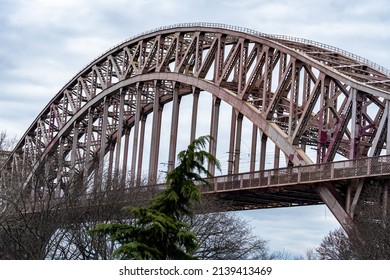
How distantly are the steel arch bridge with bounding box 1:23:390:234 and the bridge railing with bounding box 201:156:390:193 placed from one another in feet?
0.31

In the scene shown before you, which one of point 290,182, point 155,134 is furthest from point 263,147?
point 155,134

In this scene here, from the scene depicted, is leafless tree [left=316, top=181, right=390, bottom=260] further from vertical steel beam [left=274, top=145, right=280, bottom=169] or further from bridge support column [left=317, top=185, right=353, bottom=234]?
vertical steel beam [left=274, top=145, right=280, bottom=169]

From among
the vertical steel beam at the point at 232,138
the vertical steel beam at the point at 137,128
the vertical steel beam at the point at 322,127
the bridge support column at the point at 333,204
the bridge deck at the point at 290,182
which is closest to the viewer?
the bridge deck at the point at 290,182

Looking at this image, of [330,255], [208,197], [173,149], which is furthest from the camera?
[173,149]

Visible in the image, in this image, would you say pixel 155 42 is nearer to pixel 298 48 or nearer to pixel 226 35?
pixel 226 35

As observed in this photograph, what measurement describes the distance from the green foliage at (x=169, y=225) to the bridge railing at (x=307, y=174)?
23.7 metres

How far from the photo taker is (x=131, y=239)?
34094 mm

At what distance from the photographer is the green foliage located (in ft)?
110

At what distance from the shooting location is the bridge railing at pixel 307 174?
6194 cm

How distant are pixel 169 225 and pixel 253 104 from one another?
4493 cm

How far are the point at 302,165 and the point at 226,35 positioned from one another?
17006mm

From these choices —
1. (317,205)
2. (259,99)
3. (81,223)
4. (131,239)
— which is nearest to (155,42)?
(259,99)

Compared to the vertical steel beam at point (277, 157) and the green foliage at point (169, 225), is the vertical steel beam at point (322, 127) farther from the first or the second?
the green foliage at point (169, 225)

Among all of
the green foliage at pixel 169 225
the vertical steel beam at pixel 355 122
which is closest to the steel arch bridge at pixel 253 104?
the vertical steel beam at pixel 355 122
